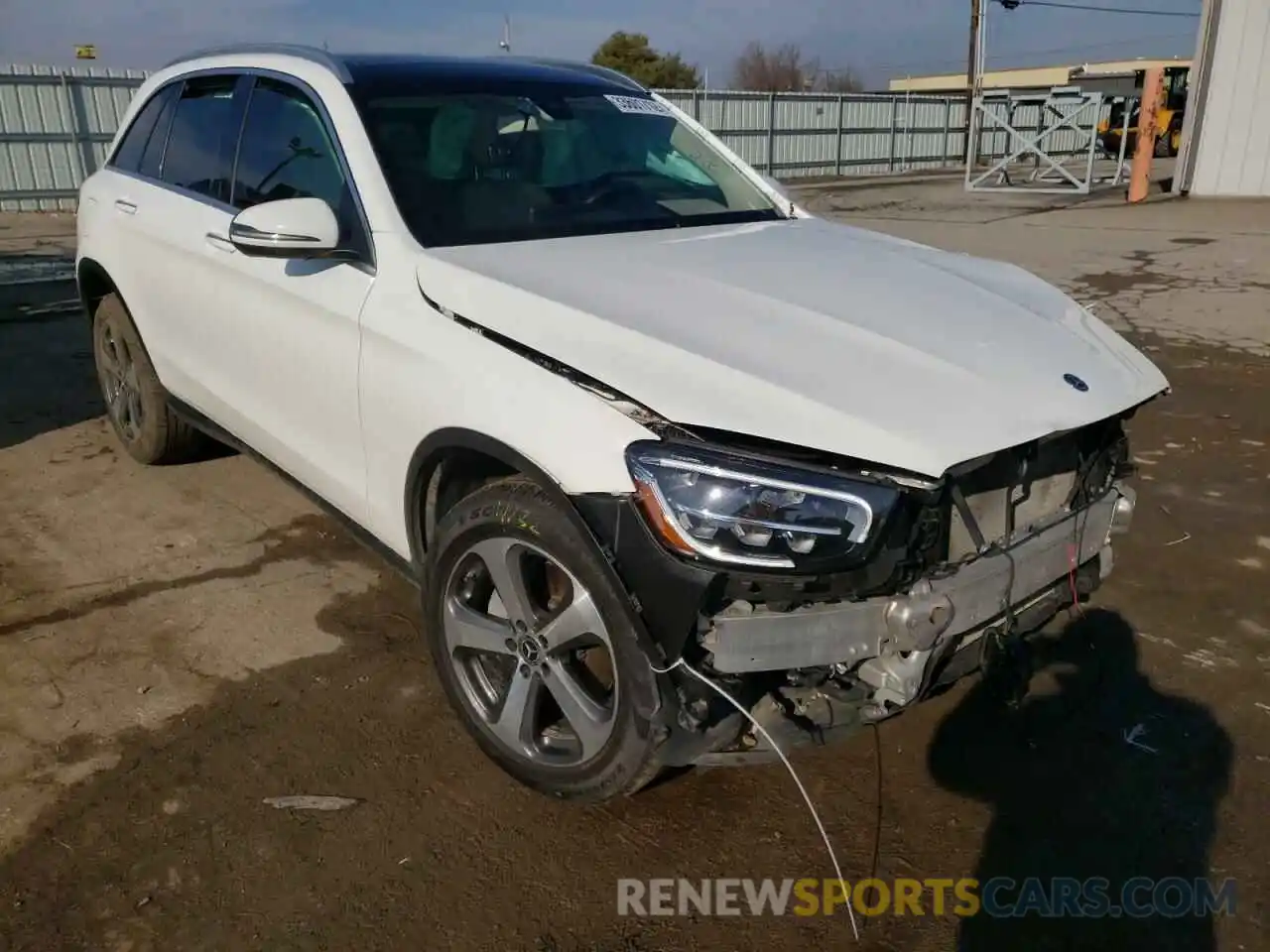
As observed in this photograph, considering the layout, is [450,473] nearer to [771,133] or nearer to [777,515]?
[777,515]

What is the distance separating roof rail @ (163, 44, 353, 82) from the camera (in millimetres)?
3293

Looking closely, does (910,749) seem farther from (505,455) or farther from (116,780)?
(116,780)

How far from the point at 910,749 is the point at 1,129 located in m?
19.1

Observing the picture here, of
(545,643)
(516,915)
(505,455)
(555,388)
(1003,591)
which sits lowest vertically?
(516,915)

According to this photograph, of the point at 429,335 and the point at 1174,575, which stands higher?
the point at 429,335

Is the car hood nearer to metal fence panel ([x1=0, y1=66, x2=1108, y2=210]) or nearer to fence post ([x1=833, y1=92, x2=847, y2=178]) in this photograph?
metal fence panel ([x1=0, y1=66, x2=1108, y2=210])

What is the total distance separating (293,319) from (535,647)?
1.41m

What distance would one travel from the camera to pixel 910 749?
2859 millimetres

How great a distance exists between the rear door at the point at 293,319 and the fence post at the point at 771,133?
2335 cm

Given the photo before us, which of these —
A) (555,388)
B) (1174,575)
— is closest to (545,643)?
(555,388)

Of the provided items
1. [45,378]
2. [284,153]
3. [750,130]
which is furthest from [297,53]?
[750,130]

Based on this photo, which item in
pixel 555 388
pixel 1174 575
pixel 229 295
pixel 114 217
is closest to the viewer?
pixel 555 388

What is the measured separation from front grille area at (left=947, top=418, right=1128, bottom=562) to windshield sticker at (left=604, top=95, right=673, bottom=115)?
2.10 metres

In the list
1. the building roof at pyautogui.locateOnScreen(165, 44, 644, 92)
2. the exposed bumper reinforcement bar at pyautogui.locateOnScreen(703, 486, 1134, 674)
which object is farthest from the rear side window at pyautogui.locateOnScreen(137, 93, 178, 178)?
the exposed bumper reinforcement bar at pyautogui.locateOnScreen(703, 486, 1134, 674)
